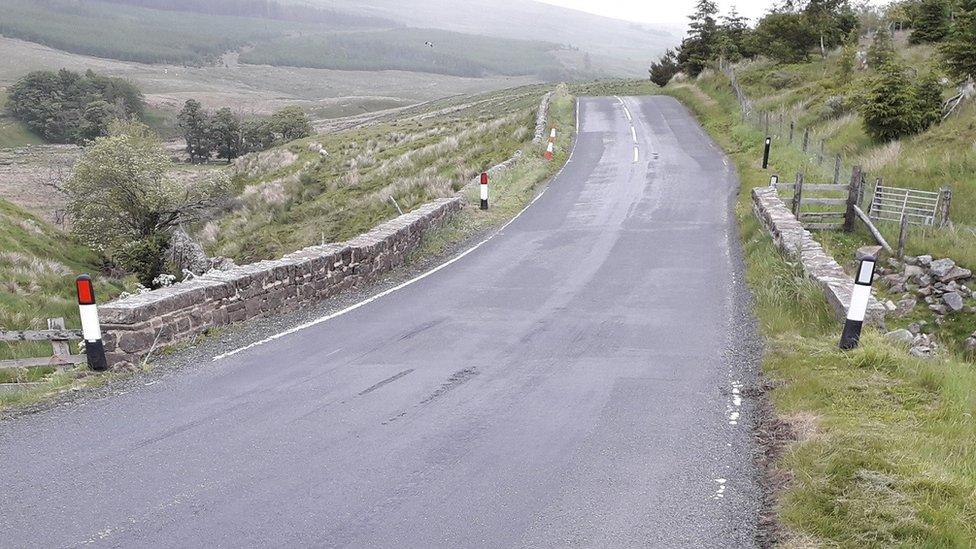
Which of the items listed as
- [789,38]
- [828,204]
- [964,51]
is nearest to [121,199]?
[828,204]

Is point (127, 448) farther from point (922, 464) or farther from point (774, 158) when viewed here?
point (774, 158)

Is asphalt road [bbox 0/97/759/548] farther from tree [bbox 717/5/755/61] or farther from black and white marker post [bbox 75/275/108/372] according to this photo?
tree [bbox 717/5/755/61]

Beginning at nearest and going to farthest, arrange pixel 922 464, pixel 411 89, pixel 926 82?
pixel 922 464 → pixel 926 82 → pixel 411 89

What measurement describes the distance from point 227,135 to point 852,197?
7369 cm

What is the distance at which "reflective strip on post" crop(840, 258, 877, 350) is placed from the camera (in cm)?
695

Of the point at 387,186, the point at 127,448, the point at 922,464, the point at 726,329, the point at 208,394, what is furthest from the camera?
the point at 387,186

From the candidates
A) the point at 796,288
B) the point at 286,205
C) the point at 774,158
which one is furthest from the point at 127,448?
the point at 286,205

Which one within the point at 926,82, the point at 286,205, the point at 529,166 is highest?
the point at 926,82

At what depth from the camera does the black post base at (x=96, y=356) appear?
7.51m

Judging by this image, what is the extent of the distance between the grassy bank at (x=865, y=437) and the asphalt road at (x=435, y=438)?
17.0 inches

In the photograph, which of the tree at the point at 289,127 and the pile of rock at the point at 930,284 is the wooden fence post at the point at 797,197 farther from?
the tree at the point at 289,127

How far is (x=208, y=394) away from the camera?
6.93 metres

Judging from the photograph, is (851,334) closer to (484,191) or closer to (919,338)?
(919,338)

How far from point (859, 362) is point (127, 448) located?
22.7ft
